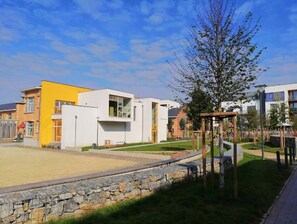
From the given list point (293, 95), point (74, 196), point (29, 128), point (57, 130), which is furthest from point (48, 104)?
point (293, 95)

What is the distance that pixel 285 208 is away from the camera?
6301 millimetres

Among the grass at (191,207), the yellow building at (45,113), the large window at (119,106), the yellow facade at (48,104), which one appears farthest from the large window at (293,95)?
the grass at (191,207)

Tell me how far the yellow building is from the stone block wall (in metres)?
26.9

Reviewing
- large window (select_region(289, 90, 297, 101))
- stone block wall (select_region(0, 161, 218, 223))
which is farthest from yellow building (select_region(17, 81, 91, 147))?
large window (select_region(289, 90, 297, 101))

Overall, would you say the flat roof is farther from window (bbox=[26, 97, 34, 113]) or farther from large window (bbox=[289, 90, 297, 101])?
large window (bbox=[289, 90, 297, 101])

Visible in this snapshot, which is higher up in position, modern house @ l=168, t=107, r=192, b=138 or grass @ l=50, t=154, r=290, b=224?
modern house @ l=168, t=107, r=192, b=138

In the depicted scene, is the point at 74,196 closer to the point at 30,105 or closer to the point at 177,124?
the point at 30,105

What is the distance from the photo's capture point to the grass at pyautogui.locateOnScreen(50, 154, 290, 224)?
509 cm

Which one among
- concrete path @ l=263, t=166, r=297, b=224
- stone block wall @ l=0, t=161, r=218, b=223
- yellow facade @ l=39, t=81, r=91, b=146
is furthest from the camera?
yellow facade @ l=39, t=81, r=91, b=146

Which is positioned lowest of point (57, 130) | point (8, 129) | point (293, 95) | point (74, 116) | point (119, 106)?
point (57, 130)

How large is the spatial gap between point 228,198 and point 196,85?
3.37 meters

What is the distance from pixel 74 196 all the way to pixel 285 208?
185 inches

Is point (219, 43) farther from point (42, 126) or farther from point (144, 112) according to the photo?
point (144, 112)

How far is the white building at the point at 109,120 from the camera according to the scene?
99.9 feet
